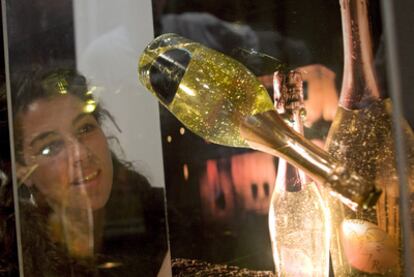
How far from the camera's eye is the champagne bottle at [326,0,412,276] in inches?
19.2

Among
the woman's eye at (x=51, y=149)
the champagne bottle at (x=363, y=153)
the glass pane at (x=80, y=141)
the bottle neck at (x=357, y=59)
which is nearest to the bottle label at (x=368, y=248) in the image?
the champagne bottle at (x=363, y=153)

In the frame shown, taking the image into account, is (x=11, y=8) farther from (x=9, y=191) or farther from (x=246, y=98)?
(x=246, y=98)

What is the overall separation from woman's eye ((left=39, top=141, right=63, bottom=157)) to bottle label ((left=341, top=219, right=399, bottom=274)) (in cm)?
40

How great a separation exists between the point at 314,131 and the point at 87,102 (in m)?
0.33

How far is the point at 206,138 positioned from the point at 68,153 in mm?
215

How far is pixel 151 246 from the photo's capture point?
69 cm

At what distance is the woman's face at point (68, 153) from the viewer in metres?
0.70

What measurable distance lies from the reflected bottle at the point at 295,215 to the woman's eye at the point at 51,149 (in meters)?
0.31

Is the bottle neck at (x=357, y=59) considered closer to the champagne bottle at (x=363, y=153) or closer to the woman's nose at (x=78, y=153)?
the champagne bottle at (x=363, y=153)

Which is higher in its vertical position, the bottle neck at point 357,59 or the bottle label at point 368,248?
the bottle neck at point 357,59

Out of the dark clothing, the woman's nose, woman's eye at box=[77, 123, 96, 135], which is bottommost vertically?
the dark clothing

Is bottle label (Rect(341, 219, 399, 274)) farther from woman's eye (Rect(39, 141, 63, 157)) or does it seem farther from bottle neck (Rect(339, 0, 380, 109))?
woman's eye (Rect(39, 141, 63, 157))

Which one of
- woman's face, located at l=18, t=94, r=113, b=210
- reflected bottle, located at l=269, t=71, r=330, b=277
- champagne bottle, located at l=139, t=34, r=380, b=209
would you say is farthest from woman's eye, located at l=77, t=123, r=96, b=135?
reflected bottle, located at l=269, t=71, r=330, b=277

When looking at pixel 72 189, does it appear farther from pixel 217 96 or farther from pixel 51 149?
pixel 217 96
